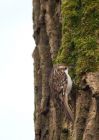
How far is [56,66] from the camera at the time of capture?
1039cm

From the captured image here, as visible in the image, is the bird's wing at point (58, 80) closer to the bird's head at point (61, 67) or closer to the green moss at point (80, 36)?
the bird's head at point (61, 67)

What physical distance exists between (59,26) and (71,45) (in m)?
0.72

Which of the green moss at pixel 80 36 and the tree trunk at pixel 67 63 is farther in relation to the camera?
the green moss at pixel 80 36

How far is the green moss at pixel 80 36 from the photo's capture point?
10086mm

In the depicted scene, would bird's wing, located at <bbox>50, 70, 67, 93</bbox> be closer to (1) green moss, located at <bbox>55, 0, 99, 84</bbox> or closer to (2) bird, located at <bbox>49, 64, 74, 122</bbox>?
(2) bird, located at <bbox>49, 64, 74, 122</bbox>

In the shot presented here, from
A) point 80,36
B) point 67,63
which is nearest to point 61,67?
point 67,63

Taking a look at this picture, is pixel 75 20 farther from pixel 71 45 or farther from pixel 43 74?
pixel 43 74

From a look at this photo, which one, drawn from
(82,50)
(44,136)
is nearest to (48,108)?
(44,136)

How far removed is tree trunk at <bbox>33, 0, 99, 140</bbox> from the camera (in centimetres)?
992

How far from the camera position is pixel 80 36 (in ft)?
33.9

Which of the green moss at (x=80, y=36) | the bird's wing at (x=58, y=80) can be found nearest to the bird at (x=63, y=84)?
the bird's wing at (x=58, y=80)

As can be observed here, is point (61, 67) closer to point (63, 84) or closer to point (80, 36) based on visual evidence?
point (63, 84)

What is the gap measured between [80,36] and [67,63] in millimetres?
404

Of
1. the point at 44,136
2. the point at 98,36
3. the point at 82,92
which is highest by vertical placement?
the point at 98,36
